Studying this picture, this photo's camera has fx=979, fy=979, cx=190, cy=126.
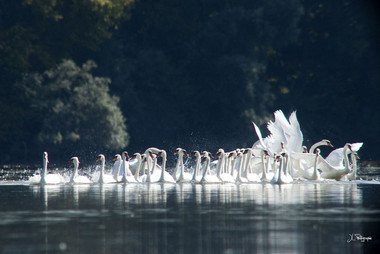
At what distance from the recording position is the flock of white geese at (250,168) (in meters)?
29.6

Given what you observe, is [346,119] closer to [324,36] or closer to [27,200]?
[324,36]

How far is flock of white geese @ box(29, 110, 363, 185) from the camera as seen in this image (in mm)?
29578

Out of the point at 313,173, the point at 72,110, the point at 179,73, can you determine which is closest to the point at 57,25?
the point at 72,110

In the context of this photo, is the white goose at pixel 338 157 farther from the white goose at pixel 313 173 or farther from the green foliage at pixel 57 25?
the green foliage at pixel 57 25

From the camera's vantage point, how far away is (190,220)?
1767 cm

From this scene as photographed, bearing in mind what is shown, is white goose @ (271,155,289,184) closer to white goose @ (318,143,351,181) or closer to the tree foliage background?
white goose @ (318,143,351,181)

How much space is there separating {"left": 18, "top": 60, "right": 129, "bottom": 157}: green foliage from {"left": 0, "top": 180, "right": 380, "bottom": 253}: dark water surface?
1071 inches

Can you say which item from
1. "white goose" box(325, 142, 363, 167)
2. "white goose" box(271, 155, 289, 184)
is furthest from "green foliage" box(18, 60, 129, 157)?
"white goose" box(271, 155, 289, 184)

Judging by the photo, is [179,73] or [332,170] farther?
[179,73]

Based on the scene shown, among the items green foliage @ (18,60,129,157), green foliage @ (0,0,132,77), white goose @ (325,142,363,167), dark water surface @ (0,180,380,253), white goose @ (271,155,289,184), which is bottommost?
dark water surface @ (0,180,380,253)

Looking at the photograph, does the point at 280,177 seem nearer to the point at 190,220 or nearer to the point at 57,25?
the point at 190,220

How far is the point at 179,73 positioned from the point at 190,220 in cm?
4562

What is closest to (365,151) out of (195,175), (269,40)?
(269,40)

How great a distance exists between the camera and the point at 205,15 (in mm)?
66312
